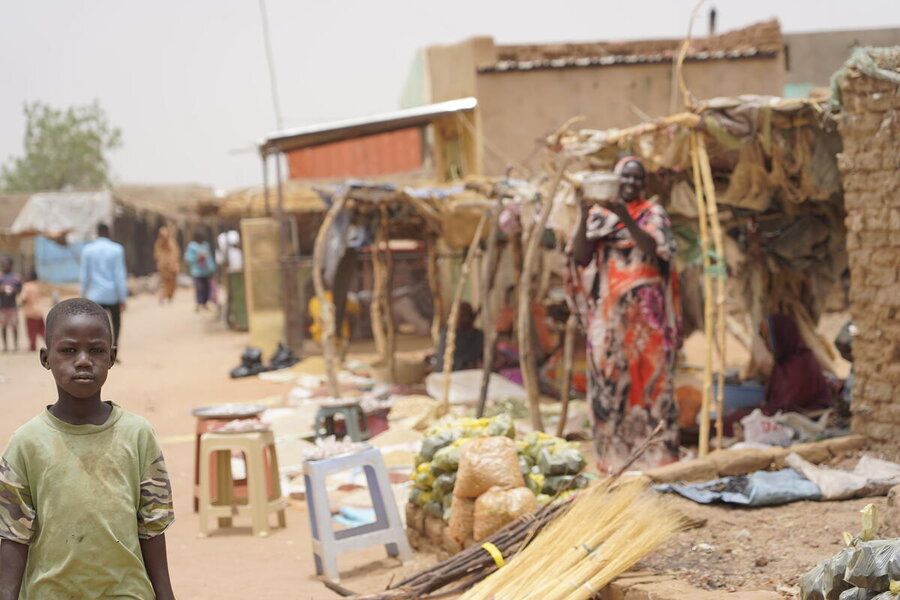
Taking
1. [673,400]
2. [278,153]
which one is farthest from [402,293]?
[673,400]

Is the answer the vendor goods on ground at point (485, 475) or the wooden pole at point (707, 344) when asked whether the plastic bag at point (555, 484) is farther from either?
the wooden pole at point (707, 344)

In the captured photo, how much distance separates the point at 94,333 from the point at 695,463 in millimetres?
3611

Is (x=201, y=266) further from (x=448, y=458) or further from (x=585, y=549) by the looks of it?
(x=585, y=549)

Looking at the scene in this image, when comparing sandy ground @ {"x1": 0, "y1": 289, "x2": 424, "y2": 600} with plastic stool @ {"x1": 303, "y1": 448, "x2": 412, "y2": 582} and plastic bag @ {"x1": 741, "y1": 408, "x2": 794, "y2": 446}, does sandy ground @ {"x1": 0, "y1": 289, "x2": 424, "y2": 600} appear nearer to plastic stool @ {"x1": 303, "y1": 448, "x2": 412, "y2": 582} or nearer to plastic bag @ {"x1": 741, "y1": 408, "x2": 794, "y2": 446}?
plastic stool @ {"x1": 303, "y1": 448, "x2": 412, "y2": 582}

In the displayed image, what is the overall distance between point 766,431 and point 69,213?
934 inches

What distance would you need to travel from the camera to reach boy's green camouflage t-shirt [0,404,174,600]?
2508 millimetres

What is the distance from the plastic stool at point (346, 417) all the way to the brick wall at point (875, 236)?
378 cm

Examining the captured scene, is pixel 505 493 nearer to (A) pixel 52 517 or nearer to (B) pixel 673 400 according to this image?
(B) pixel 673 400

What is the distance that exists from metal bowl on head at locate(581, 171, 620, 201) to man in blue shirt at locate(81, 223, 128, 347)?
7454 mm

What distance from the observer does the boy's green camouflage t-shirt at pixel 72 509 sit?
251 cm

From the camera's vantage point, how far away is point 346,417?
8.03 metres

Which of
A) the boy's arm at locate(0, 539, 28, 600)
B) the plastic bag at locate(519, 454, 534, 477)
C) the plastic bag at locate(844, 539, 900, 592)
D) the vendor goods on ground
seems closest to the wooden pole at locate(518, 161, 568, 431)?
the vendor goods on ground

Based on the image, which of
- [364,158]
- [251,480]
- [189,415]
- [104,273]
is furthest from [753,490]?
[364,158]

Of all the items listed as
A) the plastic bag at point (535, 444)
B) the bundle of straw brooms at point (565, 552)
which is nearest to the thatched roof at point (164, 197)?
the plastic bag at point (535, 444)
